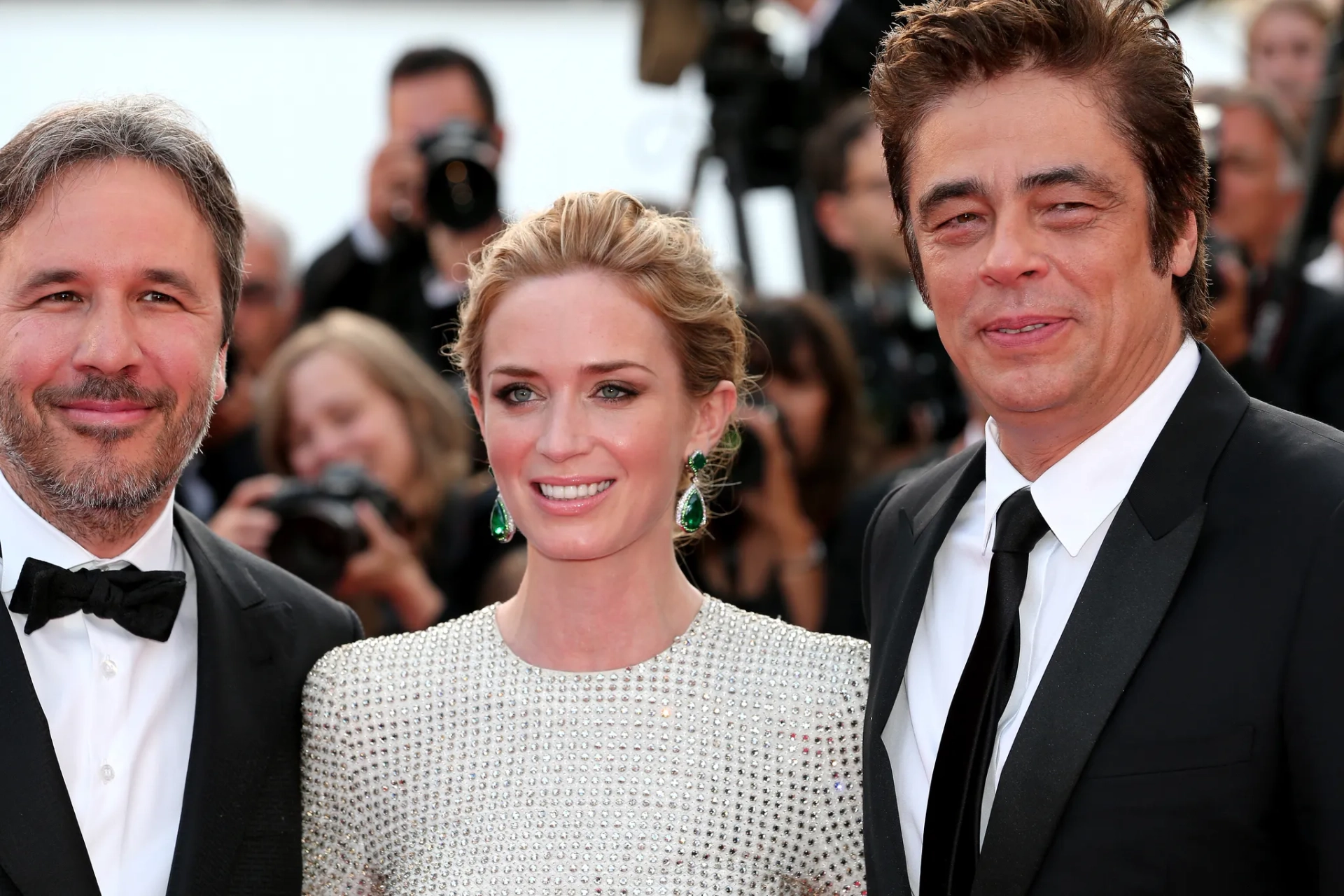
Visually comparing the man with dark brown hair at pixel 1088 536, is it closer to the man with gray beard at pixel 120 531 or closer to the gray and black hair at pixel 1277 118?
the man with gray beard at pixel 120 531

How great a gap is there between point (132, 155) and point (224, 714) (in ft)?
2.78

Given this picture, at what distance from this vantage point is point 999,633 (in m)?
2.22

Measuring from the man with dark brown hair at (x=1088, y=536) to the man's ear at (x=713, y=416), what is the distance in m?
0.40

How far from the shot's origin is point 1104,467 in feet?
7.37

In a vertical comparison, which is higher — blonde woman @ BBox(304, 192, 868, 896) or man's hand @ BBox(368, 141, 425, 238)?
man's hand @ BBox(368, 141, 425, 238)

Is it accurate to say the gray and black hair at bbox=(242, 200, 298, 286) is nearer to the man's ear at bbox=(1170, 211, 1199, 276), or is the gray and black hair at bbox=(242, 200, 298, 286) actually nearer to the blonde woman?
the blonde woman

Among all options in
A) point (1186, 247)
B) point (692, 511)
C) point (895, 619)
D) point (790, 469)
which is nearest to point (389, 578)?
point (790, 469)

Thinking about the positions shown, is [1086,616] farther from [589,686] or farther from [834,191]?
[834,191]

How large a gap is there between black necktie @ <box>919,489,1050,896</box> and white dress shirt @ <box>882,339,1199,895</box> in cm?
2

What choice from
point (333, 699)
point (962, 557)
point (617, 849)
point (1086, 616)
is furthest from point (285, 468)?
point (1086, 616)

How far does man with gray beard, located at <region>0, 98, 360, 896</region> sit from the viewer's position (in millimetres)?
2387

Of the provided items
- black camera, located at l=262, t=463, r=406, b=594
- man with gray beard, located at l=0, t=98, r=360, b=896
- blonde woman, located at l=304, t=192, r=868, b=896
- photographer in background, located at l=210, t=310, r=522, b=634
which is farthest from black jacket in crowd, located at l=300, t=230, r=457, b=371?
man with gray beard, located at l=0, t=98, r=360, b=896

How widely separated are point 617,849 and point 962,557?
68cm

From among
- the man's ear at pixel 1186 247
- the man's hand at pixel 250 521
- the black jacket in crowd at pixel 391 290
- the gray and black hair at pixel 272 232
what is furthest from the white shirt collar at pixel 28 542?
the gray and black hair at pixel 272 232
